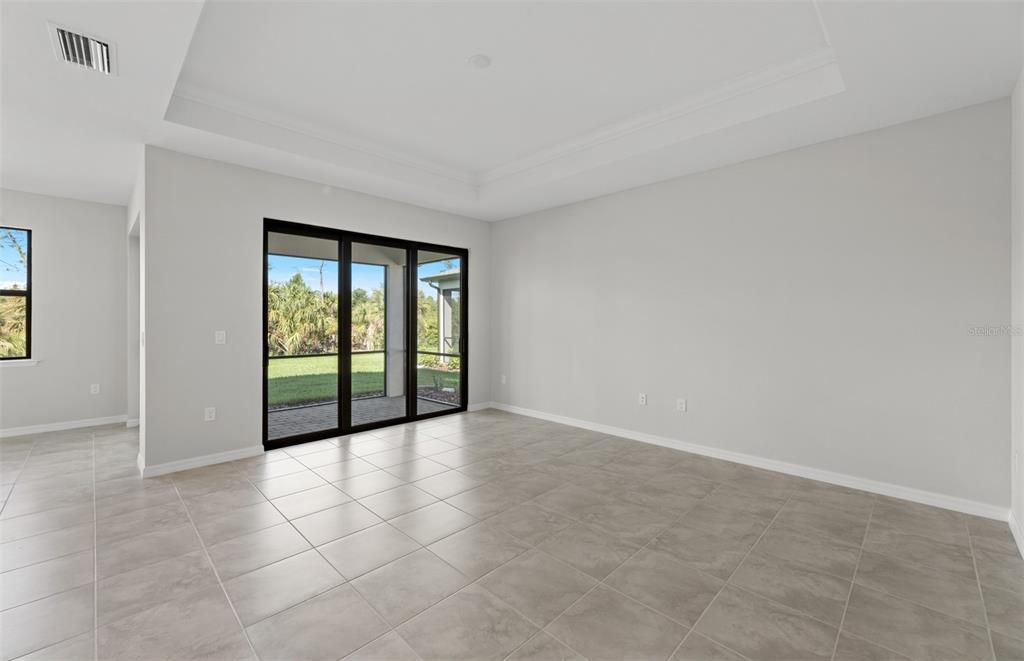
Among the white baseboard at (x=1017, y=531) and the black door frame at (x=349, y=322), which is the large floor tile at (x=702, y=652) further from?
the black door frame at (x=349, y=322)

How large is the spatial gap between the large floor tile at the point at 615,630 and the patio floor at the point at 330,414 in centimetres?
373

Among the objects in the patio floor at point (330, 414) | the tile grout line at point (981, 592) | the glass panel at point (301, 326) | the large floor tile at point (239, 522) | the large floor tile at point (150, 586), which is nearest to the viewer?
the tile grout line at point (981, 592)

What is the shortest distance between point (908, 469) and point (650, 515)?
6.56ft

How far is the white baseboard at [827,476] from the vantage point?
3.03 m

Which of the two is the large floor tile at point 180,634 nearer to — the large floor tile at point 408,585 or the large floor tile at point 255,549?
the large floor tile at point 255,549

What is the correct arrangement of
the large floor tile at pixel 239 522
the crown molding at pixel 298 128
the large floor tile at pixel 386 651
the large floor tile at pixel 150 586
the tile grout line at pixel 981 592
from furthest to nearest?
1. the crown molding at pixel 298 128
2. the large floor tile at pixel 239 522
3. the large floor tile at pixel 150 586
4. the tile grout line at pixel 981 592
5. the large floor tile at pixel 386 651

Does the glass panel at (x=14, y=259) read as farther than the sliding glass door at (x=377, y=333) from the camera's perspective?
No

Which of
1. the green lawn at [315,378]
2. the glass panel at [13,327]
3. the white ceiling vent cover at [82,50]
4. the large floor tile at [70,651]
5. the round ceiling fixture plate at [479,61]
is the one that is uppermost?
the round ceiling fixture plate at [479,61]

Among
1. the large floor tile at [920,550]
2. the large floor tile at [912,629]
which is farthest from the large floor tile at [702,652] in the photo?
the large floor tile at [920,550]

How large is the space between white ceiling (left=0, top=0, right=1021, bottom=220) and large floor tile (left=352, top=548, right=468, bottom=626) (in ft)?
9.66

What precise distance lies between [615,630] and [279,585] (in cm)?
159

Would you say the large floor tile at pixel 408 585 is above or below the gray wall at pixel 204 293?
below

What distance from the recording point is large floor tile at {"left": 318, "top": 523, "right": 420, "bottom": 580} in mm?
2365

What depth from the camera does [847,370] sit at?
11.7ft
